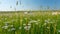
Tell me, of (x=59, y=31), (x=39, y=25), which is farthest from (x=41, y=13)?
(x=59, y=31)

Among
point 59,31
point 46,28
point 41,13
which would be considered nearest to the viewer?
point 59,31

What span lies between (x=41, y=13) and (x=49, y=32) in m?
1.18

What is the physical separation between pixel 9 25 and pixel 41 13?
1.14 m

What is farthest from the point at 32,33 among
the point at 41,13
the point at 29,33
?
the point at 41,13

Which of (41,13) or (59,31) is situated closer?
(59,31)

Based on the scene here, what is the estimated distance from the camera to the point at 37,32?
2.43 metres

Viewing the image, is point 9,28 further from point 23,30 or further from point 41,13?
point 41,13

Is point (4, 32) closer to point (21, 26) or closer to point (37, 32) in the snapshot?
point (21, 26)

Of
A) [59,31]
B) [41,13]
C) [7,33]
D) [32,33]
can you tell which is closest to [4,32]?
[7,33]

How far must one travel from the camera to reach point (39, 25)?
252cm

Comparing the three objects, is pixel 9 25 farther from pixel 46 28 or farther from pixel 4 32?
pixel 46 28

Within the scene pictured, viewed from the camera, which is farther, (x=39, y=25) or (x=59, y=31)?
(x=39, y=25)

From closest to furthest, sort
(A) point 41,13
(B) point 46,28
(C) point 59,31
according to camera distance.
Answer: (C) point 59,31
(B) point 46,28
(A) point 41,13

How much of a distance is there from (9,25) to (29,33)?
373mm
